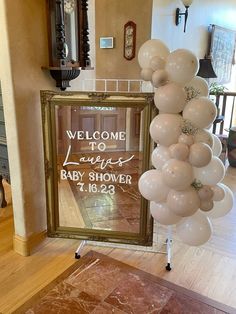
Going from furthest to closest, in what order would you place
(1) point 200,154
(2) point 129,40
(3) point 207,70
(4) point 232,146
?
(4) point 232,146, (3) point 207,70, (2) point 129,40, (1) point 200,154

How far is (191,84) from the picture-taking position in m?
1.64

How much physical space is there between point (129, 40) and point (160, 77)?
2.31 meters

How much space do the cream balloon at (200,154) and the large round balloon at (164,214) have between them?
0.34 m

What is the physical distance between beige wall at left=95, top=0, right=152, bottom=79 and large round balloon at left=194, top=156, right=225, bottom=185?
7.80 feet

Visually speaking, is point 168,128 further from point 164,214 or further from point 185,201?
point 164,214

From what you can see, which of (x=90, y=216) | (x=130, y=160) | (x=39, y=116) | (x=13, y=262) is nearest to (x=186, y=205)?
(x=130, y=160)

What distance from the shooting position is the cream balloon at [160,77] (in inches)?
61.7

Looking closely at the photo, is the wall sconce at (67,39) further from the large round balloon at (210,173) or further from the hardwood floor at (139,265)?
the hardwood floor at (139,265)

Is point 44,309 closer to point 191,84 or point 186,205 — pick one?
point 186,205

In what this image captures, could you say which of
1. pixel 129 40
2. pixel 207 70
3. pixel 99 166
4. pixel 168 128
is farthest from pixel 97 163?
pixel 207 70

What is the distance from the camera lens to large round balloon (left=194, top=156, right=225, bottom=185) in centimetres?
164

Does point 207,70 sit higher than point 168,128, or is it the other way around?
point 207,70

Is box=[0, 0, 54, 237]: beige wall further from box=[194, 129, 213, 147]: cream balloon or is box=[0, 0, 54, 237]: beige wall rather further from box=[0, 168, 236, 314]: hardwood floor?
box=[194, 129, 213, 147]: cream balloon

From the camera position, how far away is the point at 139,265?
206 centimetres
